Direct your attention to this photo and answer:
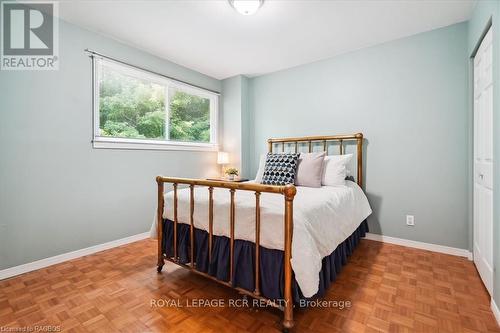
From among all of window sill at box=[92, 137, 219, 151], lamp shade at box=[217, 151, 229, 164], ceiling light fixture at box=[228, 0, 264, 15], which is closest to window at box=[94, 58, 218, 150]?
window sill at box=[92, 137, 219, 151]

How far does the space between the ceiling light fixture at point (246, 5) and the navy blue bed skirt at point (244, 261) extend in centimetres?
193

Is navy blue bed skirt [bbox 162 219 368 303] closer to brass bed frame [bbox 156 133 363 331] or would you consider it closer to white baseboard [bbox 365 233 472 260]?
brass bed frame [bbox 156 133 363 331]

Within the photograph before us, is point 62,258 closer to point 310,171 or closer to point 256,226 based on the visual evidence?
point 256,226

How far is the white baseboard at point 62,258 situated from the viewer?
6.55 ft

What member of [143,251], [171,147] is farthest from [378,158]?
[143,251]

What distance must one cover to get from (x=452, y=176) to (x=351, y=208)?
3.86ft

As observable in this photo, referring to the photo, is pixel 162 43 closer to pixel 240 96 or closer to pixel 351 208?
pixel 240 96

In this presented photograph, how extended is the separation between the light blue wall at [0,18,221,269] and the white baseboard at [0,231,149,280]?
0.05 metres

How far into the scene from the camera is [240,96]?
152 inches

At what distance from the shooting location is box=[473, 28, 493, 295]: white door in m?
1.70

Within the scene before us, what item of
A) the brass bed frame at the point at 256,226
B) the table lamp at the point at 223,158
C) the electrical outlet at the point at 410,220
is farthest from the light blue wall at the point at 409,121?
the brass bed frame at the point at 256,226

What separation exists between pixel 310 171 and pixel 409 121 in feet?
4.17

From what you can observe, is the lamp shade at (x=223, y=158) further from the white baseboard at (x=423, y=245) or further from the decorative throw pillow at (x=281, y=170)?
the white baseboard at (x=423, y=245)

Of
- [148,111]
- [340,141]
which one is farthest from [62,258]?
[340,141]
